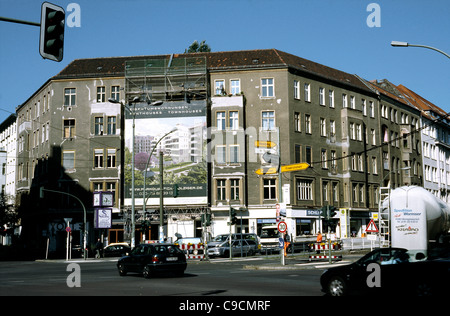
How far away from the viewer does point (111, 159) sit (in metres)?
53.8

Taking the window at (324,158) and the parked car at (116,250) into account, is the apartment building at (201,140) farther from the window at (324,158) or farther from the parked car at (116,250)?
the parked car at (116,250)

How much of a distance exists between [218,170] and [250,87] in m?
8.94

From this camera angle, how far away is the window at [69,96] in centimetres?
5584

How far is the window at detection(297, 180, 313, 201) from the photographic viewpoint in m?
53.4

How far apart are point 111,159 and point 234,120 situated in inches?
489

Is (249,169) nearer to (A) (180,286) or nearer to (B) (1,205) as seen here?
(B) (1,205)

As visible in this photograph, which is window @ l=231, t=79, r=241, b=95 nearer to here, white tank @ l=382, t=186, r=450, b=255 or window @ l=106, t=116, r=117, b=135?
window @ l=106, t=116, r=117, b=135

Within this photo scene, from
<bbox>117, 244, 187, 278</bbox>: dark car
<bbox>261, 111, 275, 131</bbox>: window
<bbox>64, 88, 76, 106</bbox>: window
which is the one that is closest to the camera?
<bbox>117, 244, 187, 278</bbox>: dark car

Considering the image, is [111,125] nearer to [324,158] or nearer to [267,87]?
[267,87]

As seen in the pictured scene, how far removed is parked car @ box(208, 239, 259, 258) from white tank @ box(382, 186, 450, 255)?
1468 centimetres

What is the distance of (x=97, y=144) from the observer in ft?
177

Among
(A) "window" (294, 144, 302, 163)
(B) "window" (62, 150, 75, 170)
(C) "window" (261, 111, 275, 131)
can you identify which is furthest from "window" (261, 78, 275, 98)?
(B) "window" (62, 150, 75, 170)

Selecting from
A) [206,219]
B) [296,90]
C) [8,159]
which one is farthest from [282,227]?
[8,159]

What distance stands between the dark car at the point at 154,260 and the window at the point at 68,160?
3401 centimetres
